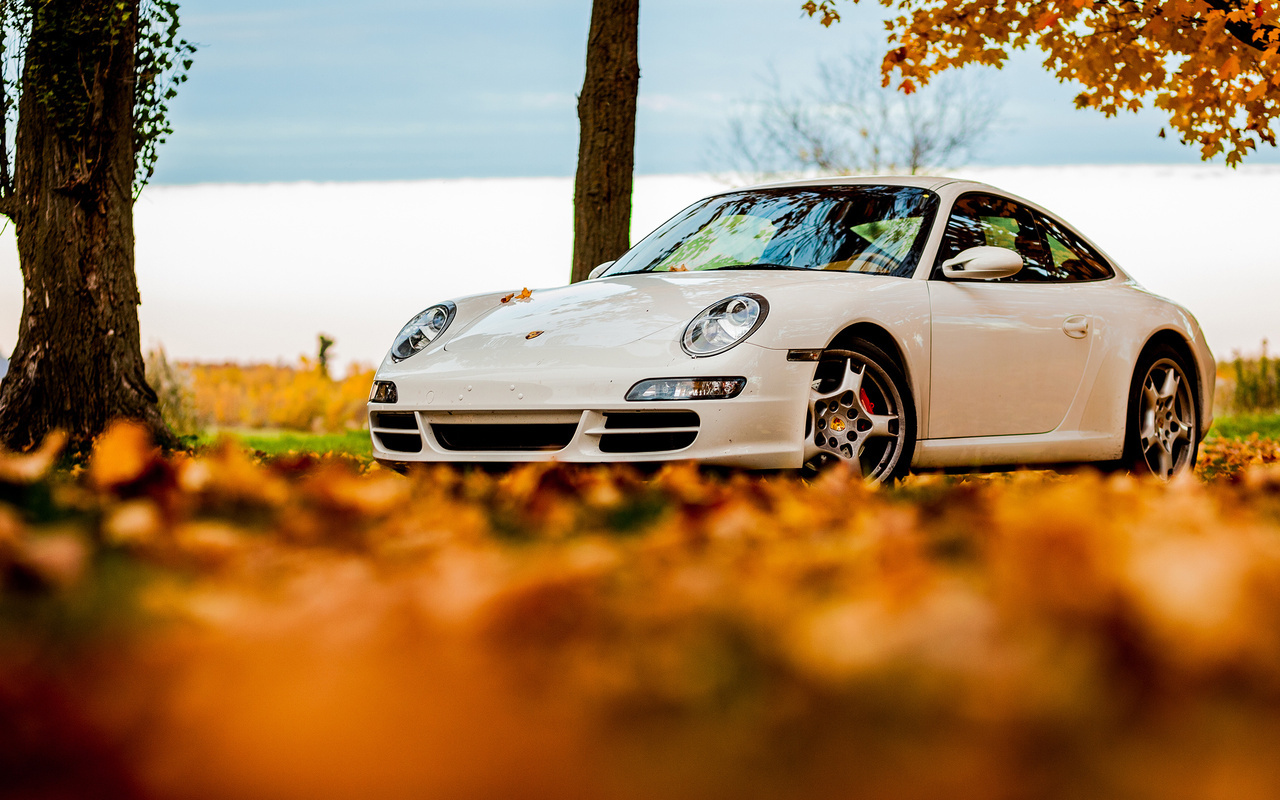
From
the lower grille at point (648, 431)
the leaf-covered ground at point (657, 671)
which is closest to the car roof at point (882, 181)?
the lower grille at point (648, 431)

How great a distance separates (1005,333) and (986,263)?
15.5 inches

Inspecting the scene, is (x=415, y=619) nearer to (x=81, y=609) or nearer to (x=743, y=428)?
(x=81, y=609)

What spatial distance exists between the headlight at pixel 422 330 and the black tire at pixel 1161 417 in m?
3.33

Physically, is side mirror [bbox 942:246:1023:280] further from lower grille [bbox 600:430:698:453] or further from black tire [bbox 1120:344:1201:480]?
lower grille [bbox 600:430:698:453]

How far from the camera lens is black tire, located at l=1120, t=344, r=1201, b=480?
5.99 metres

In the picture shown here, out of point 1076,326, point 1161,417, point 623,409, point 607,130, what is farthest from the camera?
point 607,130

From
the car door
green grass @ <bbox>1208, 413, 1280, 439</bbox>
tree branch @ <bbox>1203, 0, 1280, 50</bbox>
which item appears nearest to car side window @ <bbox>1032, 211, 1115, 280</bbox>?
the car door

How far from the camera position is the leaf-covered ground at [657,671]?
1175 mm

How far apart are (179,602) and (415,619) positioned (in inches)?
17.8

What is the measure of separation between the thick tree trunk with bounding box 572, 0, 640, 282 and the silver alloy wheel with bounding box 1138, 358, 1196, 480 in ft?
12.3

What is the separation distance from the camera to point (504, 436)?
15.3 ft

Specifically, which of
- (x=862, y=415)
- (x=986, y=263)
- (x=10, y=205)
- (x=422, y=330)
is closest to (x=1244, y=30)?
(x=986, y=263)

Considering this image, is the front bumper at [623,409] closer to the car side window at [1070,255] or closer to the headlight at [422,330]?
the headlight at [422,330]

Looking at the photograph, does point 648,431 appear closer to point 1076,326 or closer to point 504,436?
point 504,436
